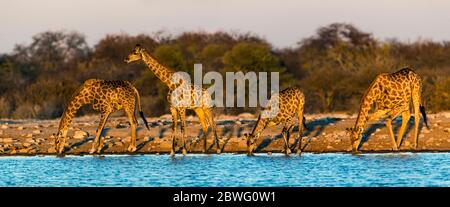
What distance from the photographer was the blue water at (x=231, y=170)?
18250 mm

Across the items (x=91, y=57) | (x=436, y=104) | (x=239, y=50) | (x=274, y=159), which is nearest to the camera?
(x=274, y=159)

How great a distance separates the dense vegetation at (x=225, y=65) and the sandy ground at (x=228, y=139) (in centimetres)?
736

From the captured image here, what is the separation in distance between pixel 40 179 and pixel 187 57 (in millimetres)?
24992

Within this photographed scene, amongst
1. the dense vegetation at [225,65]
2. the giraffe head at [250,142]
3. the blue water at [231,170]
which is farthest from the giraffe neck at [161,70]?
the dense vegetation at [225,65]

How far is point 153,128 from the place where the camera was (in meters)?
25.7

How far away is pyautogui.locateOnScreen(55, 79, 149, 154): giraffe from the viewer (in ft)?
74.1

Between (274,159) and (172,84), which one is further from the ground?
(172,84)

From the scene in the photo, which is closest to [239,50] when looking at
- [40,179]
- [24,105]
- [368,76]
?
[368,76]

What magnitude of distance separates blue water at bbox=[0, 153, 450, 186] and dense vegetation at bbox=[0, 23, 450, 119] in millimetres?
11462

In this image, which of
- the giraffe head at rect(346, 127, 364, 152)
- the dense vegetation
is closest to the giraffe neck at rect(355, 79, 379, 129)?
the giraffe head at rect(346, 127, 364, 152)

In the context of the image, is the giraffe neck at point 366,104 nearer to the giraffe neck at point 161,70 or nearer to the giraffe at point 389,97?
the giraffe at point 389,97

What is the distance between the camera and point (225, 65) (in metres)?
41.0
